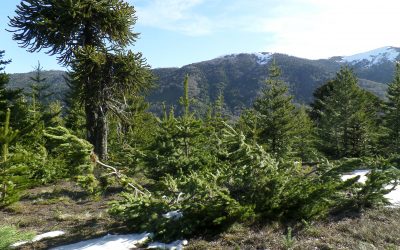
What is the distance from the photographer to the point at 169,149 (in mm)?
10633

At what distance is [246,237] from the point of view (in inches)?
233

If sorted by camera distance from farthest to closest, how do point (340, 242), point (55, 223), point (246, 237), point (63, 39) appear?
point (63, 39)
point (55, 223)
point (246, 237)
point (340, 242)

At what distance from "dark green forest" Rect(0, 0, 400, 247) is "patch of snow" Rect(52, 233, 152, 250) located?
274 mm

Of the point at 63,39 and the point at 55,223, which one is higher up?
the point at 63,39

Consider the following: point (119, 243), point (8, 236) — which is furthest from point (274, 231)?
point (8, 236)

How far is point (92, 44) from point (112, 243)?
468 inches

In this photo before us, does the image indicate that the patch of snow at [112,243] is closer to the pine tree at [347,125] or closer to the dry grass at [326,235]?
the dry grass at [326,235]

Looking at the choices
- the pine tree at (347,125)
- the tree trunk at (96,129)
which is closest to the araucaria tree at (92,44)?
the tree trunk at (96,129)

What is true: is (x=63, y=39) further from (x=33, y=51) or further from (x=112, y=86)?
(x=112, y=86)

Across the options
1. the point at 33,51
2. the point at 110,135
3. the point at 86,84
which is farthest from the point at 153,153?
the point at 110,135

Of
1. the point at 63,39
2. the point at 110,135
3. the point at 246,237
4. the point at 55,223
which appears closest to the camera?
the point at 246,237

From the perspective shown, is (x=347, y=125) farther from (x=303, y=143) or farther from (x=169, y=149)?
(x=169, y=149)

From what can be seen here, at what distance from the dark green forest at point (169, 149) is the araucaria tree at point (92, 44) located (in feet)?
0.15

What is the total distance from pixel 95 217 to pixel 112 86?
8.34m
